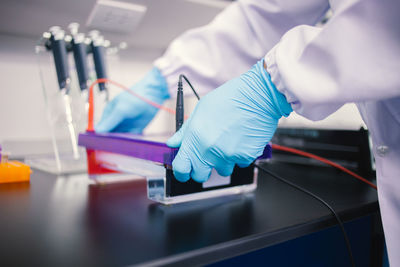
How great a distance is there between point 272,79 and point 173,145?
215mm

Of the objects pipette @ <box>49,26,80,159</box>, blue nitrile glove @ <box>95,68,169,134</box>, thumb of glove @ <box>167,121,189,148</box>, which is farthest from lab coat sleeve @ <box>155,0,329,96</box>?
thumb of glove @ <box>167,121,189,148</box>

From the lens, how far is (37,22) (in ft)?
3.79

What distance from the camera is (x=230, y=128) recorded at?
57 centimetres

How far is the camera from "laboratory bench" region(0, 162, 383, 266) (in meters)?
0.39

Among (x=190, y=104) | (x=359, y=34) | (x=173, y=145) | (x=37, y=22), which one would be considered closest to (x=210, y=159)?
(x=173, y=145)

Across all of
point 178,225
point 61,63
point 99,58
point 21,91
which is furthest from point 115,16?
point 178,225

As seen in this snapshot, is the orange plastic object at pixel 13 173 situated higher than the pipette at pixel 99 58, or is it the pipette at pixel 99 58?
the pipette at pixel 99 58

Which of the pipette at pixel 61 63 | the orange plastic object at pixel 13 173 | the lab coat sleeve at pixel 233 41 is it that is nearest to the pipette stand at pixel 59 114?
the pipette at pixel 61 63

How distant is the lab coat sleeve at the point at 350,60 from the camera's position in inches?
17.5

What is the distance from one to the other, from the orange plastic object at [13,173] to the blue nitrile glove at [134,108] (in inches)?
9.2

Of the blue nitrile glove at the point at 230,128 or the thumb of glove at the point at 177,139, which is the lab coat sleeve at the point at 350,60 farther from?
the thumb of glove at the point at 177,139

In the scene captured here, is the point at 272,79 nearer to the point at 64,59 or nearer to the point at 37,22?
the point at 64,59

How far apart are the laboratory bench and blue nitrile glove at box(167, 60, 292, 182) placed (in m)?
0.09

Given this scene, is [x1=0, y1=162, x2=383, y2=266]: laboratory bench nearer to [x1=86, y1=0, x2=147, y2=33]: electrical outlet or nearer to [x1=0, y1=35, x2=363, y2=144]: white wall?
[x1=0, y1=35, x2=363, y2=144]: white wall
